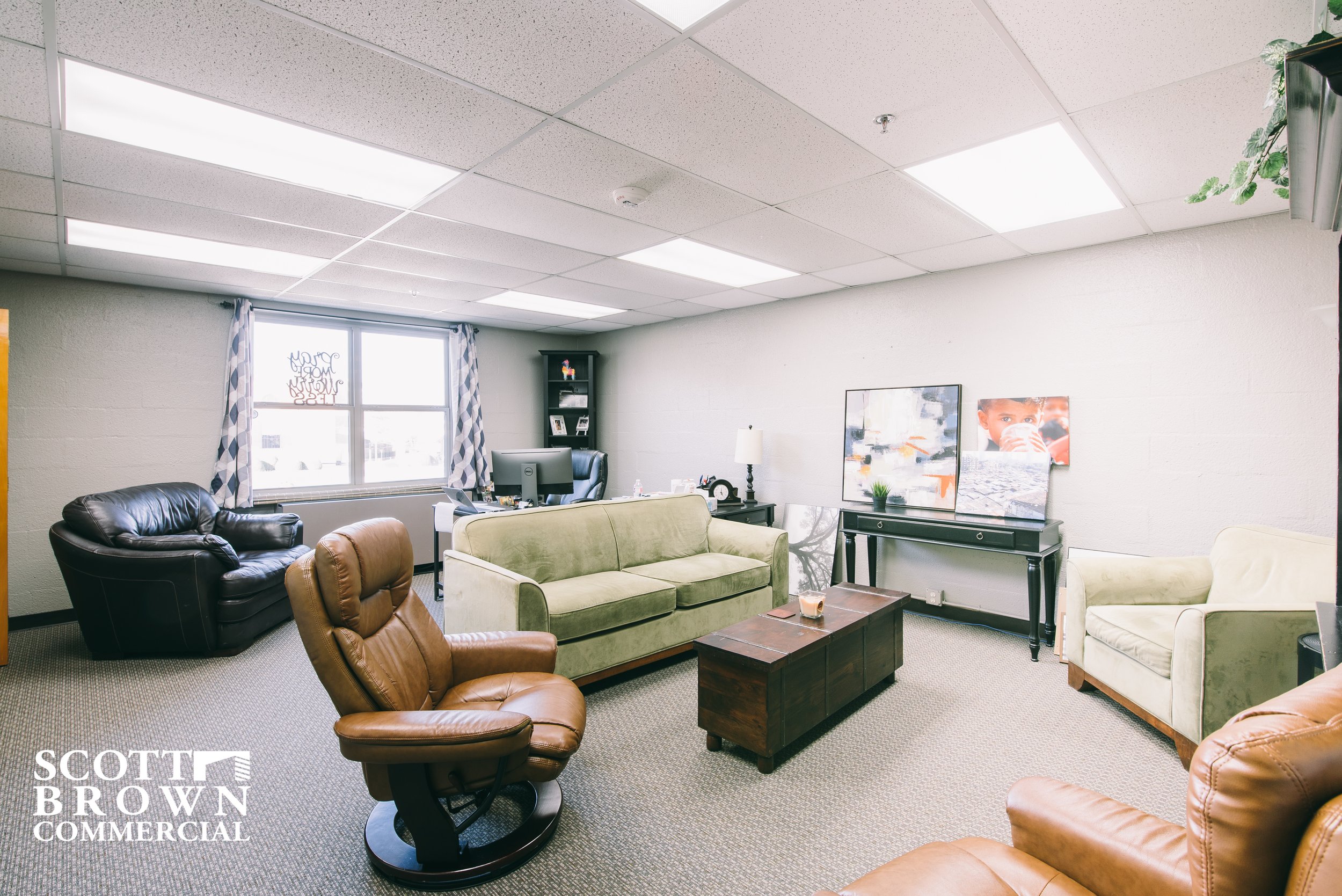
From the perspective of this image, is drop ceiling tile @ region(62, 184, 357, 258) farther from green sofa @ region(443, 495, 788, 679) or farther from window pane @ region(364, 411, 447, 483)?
window pane @ region(364, 411, 447, 483)

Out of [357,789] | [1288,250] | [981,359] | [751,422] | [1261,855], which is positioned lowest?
[357,789]

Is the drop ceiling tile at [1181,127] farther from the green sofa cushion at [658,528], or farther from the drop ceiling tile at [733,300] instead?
the green sofa cushion at [658,528]

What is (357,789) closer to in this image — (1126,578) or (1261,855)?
(1261,855)

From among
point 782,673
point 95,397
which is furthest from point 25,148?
point 782,673

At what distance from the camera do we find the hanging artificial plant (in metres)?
1.45

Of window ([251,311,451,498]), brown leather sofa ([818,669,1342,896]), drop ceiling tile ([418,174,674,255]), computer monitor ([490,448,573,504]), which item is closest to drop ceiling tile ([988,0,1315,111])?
brown leather sofa ([818,669,1342,896])

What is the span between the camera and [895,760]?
2535mm

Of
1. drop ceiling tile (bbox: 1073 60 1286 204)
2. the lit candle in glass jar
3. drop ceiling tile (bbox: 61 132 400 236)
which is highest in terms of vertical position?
drop ceiling tile (bbox: 1073 60 1286 204)

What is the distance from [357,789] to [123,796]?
2.75 ft

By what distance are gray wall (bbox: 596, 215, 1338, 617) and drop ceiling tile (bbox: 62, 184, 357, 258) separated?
3531 mm

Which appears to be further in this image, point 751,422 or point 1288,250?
point 751,422

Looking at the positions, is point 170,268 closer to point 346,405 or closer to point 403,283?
point 403,283

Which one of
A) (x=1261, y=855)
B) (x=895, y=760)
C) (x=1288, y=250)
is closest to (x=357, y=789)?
(x=895, y=760)

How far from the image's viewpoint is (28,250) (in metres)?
3.77
